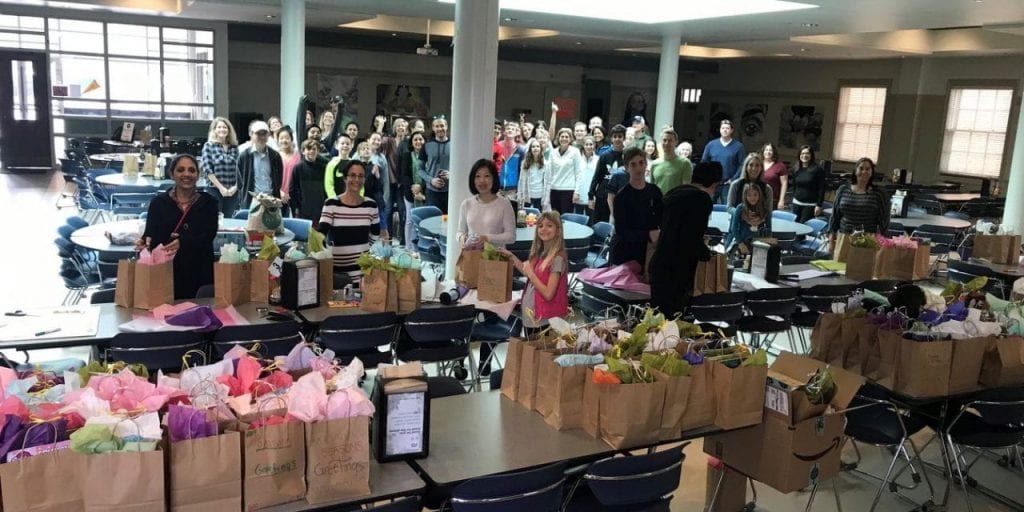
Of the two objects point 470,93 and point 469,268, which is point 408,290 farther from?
point 470,93

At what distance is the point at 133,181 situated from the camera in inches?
370

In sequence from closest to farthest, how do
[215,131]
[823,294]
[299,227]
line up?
[823,294] < [299,227] < [215,131]

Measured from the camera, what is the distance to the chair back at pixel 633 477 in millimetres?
3072

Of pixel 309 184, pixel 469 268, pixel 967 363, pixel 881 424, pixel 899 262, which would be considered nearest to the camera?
pixel 967 363

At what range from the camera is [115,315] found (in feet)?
14.7

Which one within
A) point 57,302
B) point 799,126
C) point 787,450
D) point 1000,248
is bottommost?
point 57,302

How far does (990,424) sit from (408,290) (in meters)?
3.36

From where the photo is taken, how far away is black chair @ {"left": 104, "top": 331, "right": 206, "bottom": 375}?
160 inches

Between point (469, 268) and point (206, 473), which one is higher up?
point (469, 268)

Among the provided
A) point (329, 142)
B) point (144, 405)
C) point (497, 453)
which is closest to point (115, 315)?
point (144, 405)

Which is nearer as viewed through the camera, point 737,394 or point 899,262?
point 737,394

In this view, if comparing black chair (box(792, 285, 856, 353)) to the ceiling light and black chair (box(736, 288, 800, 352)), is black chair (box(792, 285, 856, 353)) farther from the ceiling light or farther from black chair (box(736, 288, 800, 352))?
the ceiling light

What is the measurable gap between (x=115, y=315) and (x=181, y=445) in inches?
92.6

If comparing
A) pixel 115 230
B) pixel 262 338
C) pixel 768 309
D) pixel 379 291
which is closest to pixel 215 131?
pixel 115 230
